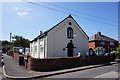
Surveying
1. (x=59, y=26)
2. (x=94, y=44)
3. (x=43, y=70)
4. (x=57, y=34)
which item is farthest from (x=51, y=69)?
(x=94, y=44)

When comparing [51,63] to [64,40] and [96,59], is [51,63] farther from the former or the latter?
[96,59]

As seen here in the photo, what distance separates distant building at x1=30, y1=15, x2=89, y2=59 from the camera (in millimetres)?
13574

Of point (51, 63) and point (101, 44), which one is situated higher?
point (101, 44)

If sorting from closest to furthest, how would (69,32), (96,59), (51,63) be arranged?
1. (51,63)
2. (96,59)
3. (69,32)

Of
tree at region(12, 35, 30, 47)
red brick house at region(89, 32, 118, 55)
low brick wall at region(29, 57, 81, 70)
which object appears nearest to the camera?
low brick wall at region(29, 57, 81, 70)

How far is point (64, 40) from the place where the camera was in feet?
48.5

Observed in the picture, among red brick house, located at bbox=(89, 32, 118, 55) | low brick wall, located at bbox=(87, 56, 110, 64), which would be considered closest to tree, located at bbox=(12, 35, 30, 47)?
red brick house, located at bbox=(89, 32, 118, 55)

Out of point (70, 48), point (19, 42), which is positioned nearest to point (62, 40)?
point (70, 48)

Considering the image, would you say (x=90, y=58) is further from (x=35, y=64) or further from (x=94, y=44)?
(x=94, y=44)

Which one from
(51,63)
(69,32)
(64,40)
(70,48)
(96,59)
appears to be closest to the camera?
(51,63)

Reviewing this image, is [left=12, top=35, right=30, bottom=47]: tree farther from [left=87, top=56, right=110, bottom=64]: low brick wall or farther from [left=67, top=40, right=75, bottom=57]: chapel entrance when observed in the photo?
[left=87, top=56, right=110, bottom=64]: low brick wall

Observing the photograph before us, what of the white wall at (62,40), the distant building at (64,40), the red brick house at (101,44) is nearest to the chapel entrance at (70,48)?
the distant building at (64,40)

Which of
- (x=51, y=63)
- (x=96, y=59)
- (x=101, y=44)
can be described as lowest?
(x=96, y=59)

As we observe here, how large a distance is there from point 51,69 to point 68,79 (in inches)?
129
